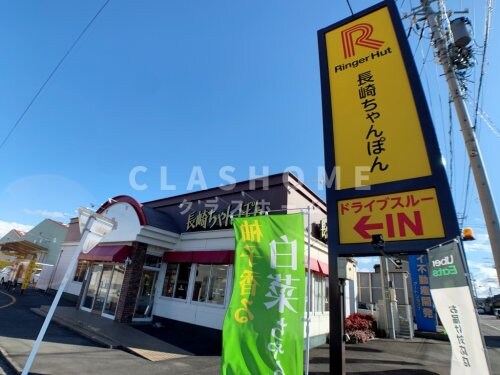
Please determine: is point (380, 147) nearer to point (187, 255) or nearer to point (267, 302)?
point (267, 302)

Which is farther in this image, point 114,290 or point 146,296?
point 114,290

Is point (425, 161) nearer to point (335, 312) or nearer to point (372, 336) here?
point (335, 312)

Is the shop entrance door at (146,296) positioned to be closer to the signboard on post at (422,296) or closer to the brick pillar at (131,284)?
the brick pillar at (131,284)

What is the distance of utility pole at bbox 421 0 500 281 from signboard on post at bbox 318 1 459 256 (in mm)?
2052

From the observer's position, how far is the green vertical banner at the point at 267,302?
423cm

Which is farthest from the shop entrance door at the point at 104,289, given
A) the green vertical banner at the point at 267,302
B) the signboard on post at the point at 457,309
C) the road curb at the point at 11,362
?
the signboard on post at the point at 457,309

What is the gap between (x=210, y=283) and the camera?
11.6m

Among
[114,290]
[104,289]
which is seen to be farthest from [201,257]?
[104,289]

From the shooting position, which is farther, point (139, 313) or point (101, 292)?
point (101, 292)

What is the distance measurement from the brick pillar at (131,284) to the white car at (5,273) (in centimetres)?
2521

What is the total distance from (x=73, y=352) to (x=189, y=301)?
4768 mm

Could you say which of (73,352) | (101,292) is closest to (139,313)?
(101,292)

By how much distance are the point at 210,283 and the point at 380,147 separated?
9.00 m

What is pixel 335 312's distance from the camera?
442cm
